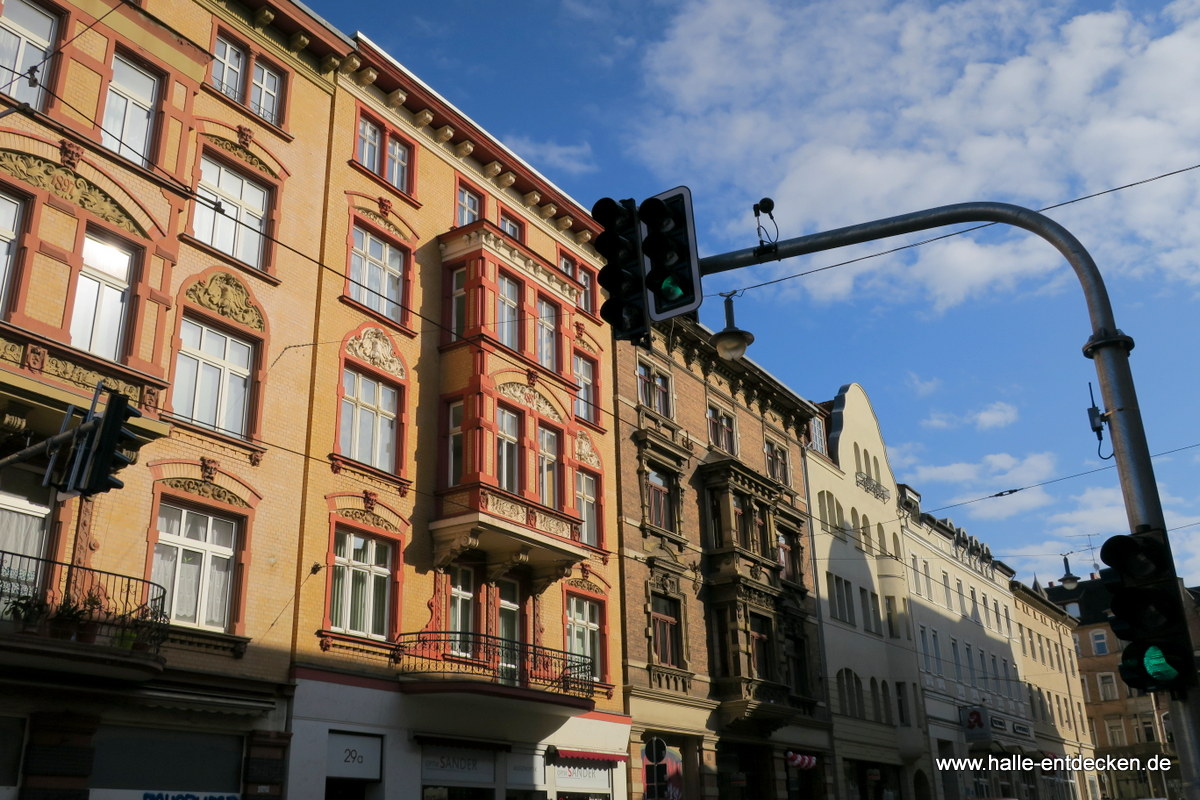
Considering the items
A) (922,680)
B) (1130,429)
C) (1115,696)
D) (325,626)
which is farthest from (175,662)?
(1115,696)

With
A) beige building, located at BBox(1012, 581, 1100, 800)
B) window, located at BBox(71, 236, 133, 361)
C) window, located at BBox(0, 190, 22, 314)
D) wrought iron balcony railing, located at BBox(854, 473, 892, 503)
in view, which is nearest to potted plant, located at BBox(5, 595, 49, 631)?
window, located at BBox(71, 236, 133, 361)

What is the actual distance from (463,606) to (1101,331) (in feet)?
56.7

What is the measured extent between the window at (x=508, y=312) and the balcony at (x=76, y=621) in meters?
11.3

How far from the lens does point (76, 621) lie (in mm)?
15016

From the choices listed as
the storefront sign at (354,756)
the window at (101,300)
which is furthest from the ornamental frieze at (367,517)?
the window at (101,300)

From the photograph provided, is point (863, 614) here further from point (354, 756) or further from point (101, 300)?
point (101, 300)

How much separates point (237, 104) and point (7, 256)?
6.24 metres

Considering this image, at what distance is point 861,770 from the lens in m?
39.2

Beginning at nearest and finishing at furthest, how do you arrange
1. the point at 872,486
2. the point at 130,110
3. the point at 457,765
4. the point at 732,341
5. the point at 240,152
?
1. the point at 732,341
2. the point at 130,110
3. the point at 240,152
4. the point at 457,765
5. the point at 872,486

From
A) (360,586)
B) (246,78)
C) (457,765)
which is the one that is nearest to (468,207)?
(246,78)

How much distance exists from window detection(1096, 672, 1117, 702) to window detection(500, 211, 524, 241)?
243 ft

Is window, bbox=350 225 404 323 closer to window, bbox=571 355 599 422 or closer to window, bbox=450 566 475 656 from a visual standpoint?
window, bbox=450 566 475 656

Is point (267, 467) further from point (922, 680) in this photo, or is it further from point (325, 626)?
point (922, 680)

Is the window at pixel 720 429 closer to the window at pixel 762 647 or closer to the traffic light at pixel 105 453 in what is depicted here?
the window at pixel 762 647
